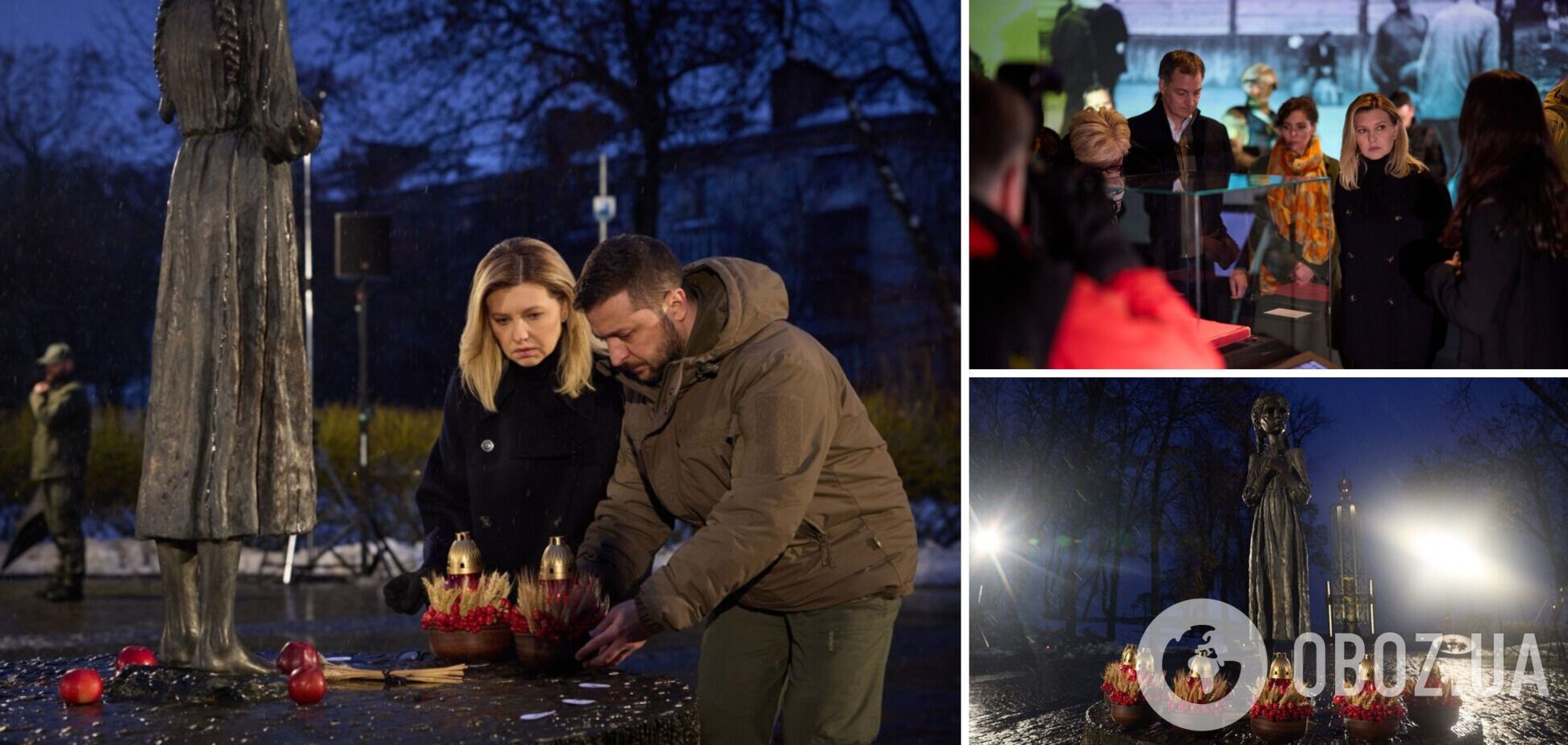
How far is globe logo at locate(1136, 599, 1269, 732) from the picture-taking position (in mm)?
5773

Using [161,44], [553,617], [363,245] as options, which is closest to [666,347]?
[553,617]

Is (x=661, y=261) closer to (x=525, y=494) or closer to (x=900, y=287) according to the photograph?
(x=525, y=494)

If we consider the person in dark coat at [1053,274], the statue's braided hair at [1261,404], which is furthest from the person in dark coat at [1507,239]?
the person in dark coat at [1053,274]

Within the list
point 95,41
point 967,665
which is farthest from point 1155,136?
point 95,41

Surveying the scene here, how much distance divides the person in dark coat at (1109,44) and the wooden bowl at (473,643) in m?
3.03

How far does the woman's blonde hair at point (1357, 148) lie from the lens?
5730mm

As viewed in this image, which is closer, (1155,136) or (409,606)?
(409,606)

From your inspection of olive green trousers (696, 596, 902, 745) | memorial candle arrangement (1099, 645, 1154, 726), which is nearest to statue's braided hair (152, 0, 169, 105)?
olive green trousers (696, 596, 902, 745)

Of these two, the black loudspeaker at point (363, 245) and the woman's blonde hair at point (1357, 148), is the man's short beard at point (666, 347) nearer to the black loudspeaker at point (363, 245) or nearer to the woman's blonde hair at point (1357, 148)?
the woman's blonde hair at point (1357, 148)

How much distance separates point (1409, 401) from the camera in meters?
5.81

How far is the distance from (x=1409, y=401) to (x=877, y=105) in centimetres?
850

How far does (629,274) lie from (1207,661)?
307 cm

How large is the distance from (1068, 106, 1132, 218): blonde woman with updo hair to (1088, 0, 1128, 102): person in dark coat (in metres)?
0.08

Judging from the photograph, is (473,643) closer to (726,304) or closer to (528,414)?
(528,414)
